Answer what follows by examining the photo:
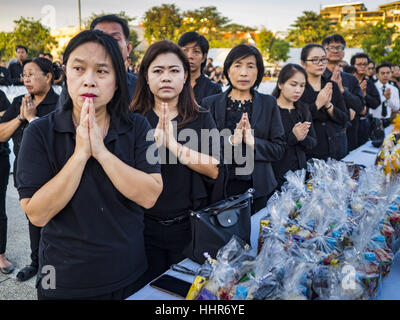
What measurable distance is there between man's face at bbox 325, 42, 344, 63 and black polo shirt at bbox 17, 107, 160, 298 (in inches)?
138

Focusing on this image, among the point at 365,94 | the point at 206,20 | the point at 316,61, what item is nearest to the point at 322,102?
the point at 316,61

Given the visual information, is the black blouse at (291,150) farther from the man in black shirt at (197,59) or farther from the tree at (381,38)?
the tree at (381,38)

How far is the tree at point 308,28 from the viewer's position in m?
45.1

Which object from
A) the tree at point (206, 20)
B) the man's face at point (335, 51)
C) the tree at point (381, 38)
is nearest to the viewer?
the man's face at point (335, 51)

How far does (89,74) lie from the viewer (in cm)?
122

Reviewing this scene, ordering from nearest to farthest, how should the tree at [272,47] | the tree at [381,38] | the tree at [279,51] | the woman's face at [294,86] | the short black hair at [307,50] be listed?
the woman's face at [294,86] → the short black hair at [307,50] → the tree at [381,38] → the tree at [279,51] → the tree at [272,47]

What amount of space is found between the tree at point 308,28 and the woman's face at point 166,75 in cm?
4744

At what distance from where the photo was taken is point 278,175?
2928 millimetres

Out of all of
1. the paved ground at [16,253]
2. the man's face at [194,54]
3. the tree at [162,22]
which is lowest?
the paved ground at [16,253]

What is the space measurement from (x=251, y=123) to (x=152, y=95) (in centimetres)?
79

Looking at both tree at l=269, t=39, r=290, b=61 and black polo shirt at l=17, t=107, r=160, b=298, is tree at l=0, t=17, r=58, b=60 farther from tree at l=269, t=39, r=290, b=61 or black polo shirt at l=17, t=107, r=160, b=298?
black polo shirt at l=17, t=107, r=160, b=298

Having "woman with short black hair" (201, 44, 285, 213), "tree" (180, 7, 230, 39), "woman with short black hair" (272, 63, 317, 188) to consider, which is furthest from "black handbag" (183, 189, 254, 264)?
"tree" (180, 7, 230, 39)

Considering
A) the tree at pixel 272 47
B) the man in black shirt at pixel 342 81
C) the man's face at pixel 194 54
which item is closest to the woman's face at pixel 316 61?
the man in black shirt at pixel 342 81
